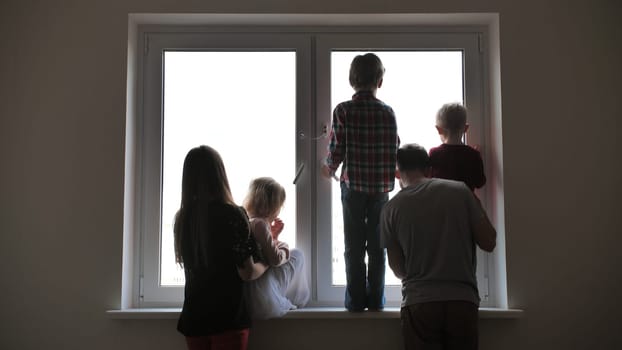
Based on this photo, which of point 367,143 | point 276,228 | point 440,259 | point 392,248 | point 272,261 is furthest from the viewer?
point 276,228

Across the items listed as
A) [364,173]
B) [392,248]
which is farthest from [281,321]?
[364,173]

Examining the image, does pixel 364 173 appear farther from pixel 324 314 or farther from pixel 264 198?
pixel 324 314

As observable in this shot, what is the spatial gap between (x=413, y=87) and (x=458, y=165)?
475 millimetres

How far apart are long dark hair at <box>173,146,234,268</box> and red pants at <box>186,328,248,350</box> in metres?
0.27

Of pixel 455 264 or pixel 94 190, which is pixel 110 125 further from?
pixel 455 264

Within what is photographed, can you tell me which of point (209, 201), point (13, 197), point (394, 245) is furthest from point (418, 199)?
point (13, 197)

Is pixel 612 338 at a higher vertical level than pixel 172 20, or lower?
lower

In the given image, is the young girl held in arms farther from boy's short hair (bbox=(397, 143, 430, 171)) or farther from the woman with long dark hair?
boy's short hair (bbox=(397, 143, 430, 171))

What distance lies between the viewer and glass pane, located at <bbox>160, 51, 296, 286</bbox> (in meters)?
2.61

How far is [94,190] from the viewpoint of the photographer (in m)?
2.48

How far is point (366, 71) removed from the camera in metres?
2.40

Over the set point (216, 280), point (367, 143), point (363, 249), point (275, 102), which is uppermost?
point (275, 102)

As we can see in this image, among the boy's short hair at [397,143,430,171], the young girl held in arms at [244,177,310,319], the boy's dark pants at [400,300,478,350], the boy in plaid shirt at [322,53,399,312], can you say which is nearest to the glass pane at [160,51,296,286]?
the young girl held in arms at [244,177,310,319]

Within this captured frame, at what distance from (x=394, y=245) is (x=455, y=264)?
237 mm
